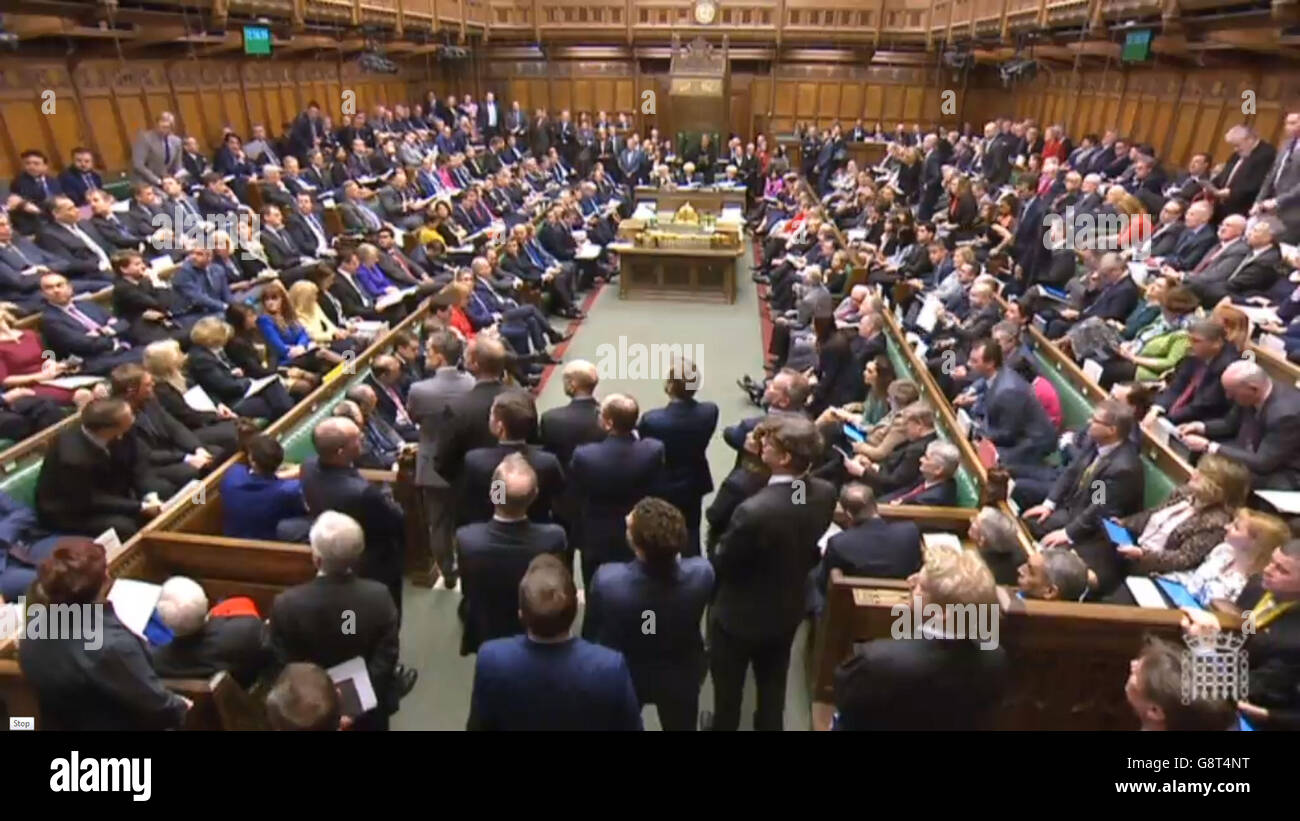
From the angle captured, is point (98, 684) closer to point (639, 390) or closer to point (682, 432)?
point (682, 432)

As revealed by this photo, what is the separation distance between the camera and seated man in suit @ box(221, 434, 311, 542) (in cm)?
348

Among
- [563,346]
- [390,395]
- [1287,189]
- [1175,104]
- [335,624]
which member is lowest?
[563,346]

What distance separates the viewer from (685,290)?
10352 millimetres

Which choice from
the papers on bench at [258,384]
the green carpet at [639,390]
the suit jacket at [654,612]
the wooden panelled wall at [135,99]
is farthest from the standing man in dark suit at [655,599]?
the wooden panelled wall at [135,99]

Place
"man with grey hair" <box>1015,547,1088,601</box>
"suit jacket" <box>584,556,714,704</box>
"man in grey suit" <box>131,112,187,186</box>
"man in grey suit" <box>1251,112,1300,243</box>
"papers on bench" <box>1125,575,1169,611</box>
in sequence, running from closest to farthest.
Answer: "suit jacket" <box>584,556,714,704</box>
"man with grey hair" <box>1015,547,1088,601</box>
"papers on bench" <box>1125,575,1169,611</box>
"man in grey suit" <box>1251,112,1300,243</box>
"man in grey suit" <box>131,112,187,186</box>

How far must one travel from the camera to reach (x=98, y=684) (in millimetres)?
2215

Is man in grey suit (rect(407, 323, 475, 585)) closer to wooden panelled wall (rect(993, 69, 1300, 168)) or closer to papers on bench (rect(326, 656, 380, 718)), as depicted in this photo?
papers on bench (rect(326, 656, 380, 718))

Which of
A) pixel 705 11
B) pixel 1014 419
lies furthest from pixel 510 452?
pixel 705 11

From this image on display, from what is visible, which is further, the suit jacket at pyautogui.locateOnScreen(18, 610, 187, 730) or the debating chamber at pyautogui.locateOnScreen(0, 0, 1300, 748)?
the debating chamber at pyautogui.locateOnScreen(0, 0, 1300, 748)

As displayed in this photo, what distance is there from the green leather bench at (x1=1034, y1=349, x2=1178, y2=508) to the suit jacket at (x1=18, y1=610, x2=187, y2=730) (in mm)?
3919

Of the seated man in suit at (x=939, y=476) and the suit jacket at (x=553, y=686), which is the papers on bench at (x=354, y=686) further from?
the seated man in suit at (x=939, y=476)

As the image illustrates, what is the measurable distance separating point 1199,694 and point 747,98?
1903 cm

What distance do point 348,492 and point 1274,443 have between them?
4108 mm

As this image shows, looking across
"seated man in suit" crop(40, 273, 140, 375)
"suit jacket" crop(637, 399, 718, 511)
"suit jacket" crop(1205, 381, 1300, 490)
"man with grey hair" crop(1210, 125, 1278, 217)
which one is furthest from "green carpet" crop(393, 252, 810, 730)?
"man with grey hair" crop(1210, 125, 1278, 217)
